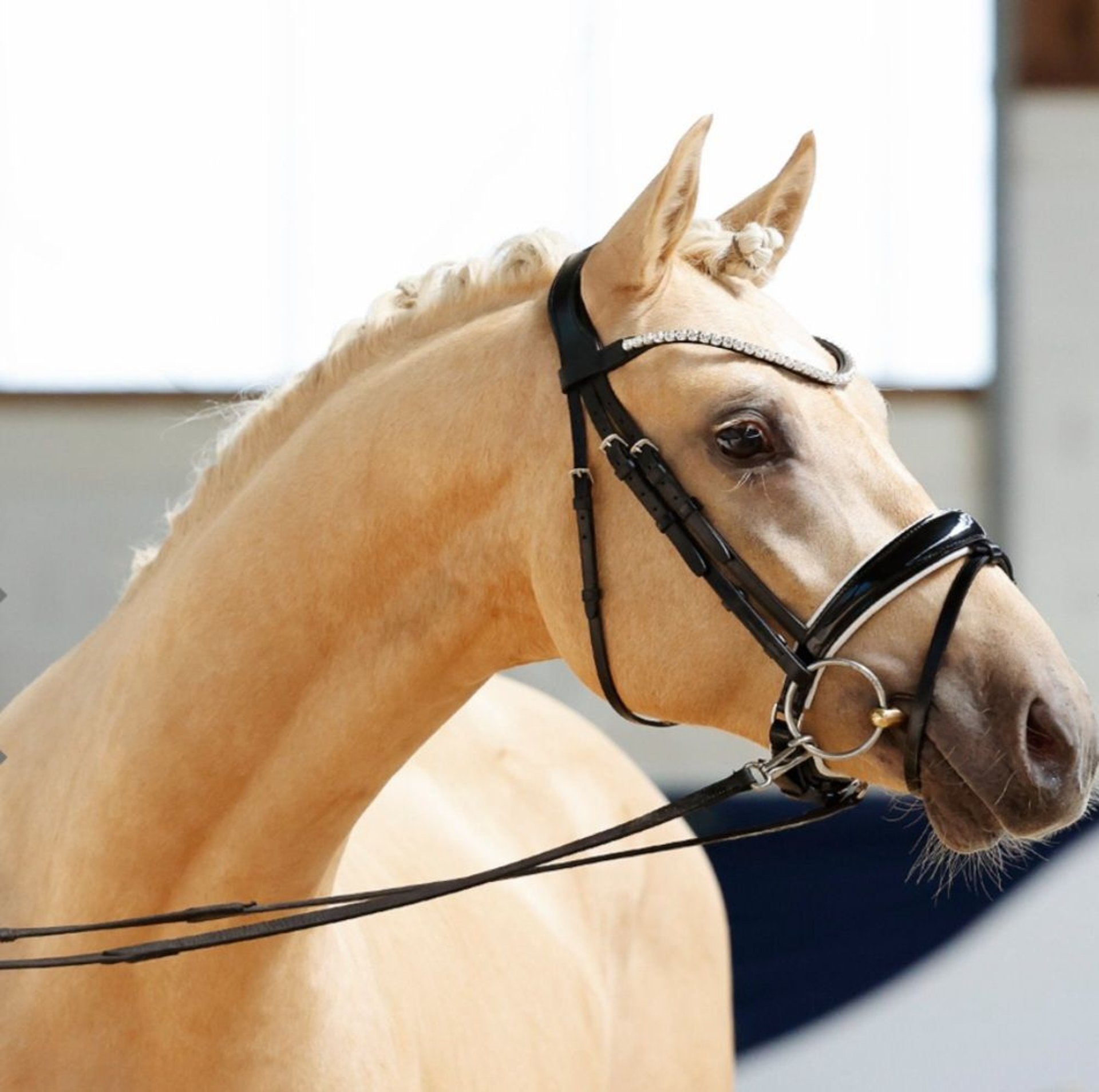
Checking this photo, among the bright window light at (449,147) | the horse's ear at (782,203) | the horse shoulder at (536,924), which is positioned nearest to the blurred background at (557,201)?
the bright window light at (449,147)

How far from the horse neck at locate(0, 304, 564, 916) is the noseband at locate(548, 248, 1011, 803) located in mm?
55

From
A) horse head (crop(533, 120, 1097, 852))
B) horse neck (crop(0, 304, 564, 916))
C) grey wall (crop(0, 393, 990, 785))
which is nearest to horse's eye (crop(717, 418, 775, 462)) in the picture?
horse head (crop(533, 120, 1097, 852))

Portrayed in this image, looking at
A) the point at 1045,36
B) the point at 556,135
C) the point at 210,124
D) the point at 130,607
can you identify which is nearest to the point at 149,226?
the point at 210,124

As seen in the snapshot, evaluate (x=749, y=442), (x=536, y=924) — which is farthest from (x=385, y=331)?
(x=536, y=924)

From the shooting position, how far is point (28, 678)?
4.93 meters

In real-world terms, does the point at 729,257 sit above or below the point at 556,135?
above

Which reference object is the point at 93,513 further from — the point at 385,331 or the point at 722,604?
the point at 722,604

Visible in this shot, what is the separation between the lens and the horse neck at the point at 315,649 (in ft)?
4.96

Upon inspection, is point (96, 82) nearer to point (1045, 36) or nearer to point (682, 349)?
point (1045, 36)

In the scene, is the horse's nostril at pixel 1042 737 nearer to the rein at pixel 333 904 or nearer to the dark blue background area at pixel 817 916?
the rein at pixel 333 904

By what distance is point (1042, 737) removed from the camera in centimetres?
131

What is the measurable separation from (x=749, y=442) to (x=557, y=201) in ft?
14.0

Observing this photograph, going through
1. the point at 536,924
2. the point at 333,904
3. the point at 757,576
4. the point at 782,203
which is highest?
the point at 782,203

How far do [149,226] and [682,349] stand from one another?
167 inches
